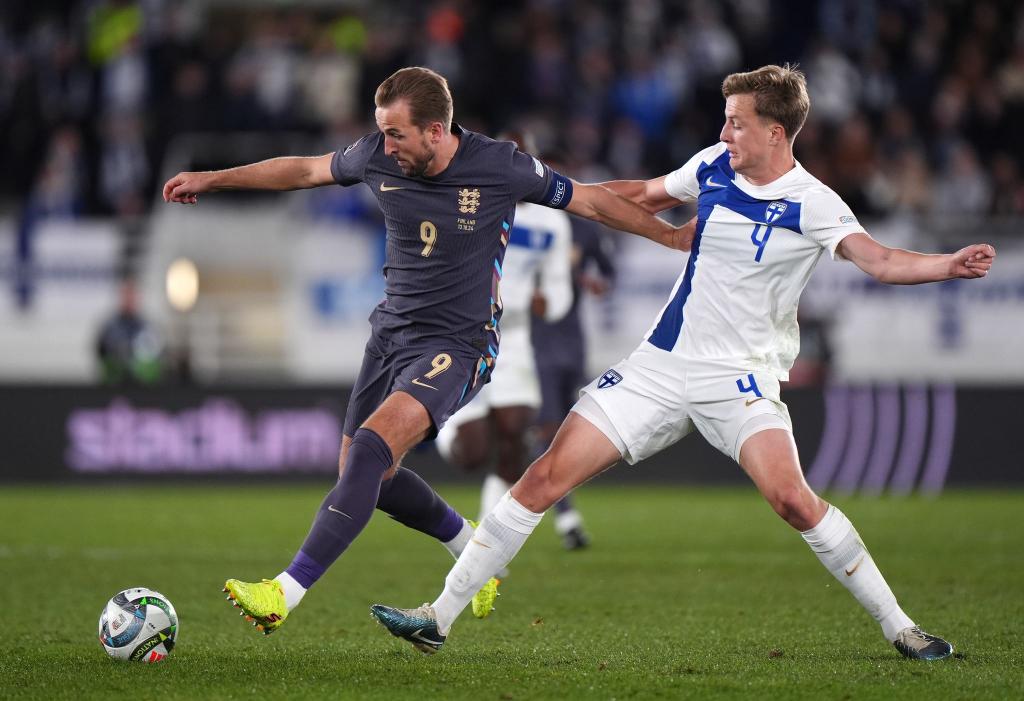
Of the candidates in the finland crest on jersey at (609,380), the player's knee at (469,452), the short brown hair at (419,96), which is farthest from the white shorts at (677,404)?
the player's knee at (469,452)

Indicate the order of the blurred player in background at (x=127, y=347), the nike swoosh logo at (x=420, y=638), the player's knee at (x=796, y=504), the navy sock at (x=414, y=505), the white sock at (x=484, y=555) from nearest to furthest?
the player's knee at (x=796, y=504) → the nike swoosh logo at (x=420, y=638) → the white sock at (x=484, y=555) → the navy sock at (x=414, y=505) → the blurred player in background at (x=127, y=347)

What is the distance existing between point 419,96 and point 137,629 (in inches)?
90.7

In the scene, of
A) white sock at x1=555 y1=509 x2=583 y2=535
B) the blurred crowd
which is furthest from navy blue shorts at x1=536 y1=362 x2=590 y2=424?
the blurred crowd

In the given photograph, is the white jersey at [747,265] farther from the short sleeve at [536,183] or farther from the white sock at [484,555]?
the white sock at [484,555]

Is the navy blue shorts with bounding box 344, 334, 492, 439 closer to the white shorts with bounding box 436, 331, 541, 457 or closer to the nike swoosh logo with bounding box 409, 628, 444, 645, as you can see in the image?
the nike swoosh logo with bounding box 409, 628, 444, 645

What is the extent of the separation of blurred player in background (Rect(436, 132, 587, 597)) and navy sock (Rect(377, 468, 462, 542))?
2.79m

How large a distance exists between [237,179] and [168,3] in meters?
15.6

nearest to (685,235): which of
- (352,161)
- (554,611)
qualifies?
(352,161)

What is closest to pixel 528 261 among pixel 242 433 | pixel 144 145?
pixel 242 433

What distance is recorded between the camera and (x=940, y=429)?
604 inches

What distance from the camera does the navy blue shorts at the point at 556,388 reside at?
1049 cm

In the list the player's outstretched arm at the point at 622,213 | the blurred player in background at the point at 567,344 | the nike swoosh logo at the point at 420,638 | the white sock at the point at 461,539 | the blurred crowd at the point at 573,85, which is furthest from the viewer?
the blurred crowd at the point at 573,85

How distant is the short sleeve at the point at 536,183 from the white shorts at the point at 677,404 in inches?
29.5

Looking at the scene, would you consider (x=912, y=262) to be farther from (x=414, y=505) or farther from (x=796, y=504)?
(x=414, y=505)
